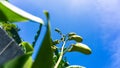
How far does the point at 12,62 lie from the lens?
56 centimetres

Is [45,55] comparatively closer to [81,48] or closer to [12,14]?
[12,14]

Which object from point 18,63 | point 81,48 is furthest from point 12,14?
point 81,48

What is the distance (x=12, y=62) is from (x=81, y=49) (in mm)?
803

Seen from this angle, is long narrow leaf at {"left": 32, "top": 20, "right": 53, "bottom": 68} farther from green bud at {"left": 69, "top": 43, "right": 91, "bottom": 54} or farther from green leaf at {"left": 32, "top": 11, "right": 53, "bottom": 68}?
green bud at {"left": 69, "top": 43, "right": 91, "bottom": 54}

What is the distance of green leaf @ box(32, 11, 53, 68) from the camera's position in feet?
1.64

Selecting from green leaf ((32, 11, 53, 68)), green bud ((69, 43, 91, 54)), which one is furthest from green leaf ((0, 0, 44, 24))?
green bud ((69, 43, 91, 54))

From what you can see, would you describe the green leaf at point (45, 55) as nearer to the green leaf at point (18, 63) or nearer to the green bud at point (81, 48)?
the green leaf at point (18, 63)

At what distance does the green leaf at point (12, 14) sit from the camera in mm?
509

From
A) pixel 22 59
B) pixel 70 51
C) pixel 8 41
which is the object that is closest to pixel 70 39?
pixel 70 51

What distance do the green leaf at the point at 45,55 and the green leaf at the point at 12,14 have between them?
1.3 inches

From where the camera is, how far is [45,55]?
0.51 metres

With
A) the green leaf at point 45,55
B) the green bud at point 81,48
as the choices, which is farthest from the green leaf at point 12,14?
the green bud at point 81,48

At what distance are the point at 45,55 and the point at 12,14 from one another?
11 cm

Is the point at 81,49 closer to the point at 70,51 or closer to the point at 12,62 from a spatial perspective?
the point at 70,51
